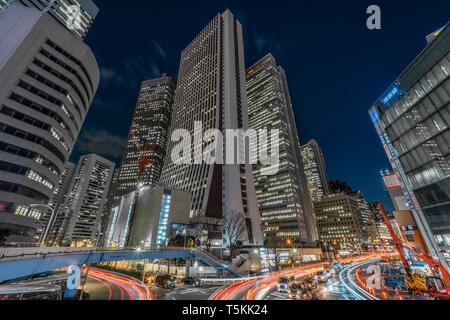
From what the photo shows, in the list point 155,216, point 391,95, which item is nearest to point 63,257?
point 155,216

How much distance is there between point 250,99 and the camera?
175625 mm

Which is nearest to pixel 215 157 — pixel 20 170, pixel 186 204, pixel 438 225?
pixel 186 204

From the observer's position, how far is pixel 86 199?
A: 580ft

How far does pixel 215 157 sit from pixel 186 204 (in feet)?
80.4

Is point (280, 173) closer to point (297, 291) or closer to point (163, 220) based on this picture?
point (163, 220)

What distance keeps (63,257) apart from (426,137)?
61682 mm

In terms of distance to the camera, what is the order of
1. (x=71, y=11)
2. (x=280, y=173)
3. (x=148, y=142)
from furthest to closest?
(x=148, y=142)
(x=280, y=173)
(x=71, y=11)

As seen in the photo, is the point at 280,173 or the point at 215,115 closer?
the point at 215,115

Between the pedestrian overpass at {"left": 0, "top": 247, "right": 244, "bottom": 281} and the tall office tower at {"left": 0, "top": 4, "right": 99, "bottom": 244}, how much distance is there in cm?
2823

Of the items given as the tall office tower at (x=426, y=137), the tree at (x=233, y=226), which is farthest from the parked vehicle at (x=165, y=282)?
the tree at (x=233, y=226)

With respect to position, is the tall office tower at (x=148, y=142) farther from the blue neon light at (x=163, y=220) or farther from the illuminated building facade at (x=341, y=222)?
the illuminated building facade at (x=341, y=222)

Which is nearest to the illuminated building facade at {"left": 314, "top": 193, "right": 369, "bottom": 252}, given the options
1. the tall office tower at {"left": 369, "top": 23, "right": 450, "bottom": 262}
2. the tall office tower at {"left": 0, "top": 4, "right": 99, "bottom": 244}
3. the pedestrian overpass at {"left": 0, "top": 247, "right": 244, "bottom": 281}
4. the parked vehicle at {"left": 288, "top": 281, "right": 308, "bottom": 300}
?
the tall office tower at {"left": 369, "top": 23, "right": 450, "bottom": 262}
